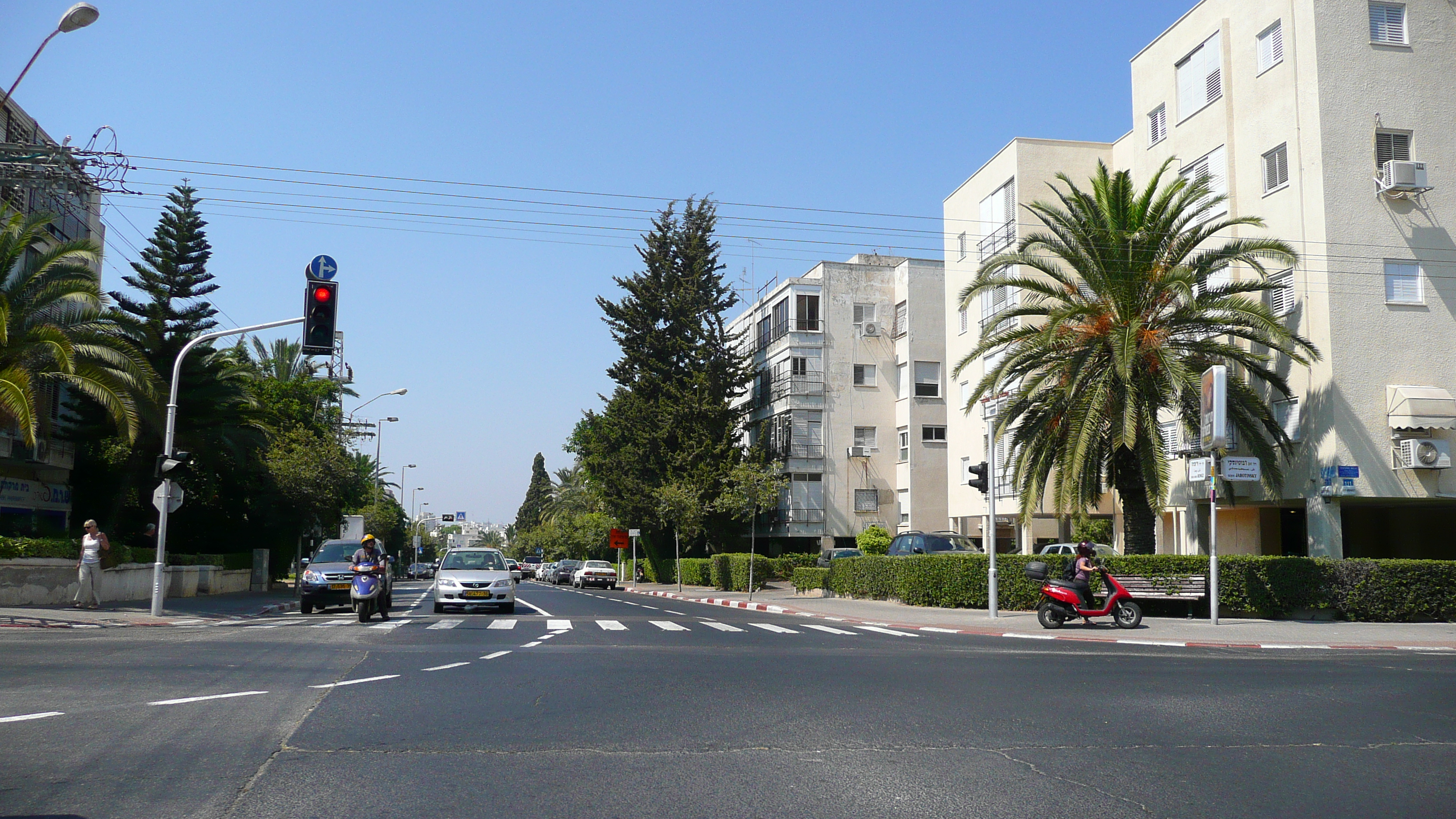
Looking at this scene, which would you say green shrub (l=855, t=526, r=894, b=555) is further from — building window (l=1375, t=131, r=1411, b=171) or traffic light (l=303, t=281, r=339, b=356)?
traffic light (l=303, t=281, r=339, b=356)

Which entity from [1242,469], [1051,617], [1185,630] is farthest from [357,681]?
[1242,469]

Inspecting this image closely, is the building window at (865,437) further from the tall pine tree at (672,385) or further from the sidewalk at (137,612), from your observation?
the sidewalk at (137,612)

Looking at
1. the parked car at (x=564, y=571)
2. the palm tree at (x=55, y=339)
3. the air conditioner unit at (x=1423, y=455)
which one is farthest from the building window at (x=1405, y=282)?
the parked car at (x=564, y=571)

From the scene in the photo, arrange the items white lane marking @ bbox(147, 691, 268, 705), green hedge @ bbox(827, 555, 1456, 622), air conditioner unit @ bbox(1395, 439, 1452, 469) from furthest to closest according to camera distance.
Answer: air conditioner unit @ bbox(1395, 439, 1452, 469) → green hedge @ bbox(827, 555, 1456, 622) → white lane marking @ bbox(147, 691, 268, 705)

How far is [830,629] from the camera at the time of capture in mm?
20719

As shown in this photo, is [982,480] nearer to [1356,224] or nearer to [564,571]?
[1356,224]

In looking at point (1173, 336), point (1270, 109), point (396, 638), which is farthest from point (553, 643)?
point (1270, 109)

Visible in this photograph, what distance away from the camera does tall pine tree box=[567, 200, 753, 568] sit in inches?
2037

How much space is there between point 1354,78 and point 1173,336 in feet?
25.6

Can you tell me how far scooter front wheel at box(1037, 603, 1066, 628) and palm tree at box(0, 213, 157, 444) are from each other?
20131 millimetres

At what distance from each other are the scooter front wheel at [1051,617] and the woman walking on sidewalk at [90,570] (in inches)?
739

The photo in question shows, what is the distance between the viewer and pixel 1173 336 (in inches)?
978

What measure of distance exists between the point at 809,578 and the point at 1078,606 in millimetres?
17809

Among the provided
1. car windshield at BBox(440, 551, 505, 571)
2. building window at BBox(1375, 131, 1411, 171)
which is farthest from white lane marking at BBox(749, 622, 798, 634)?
building window at BBox(1375, 131, 1411, 171)
